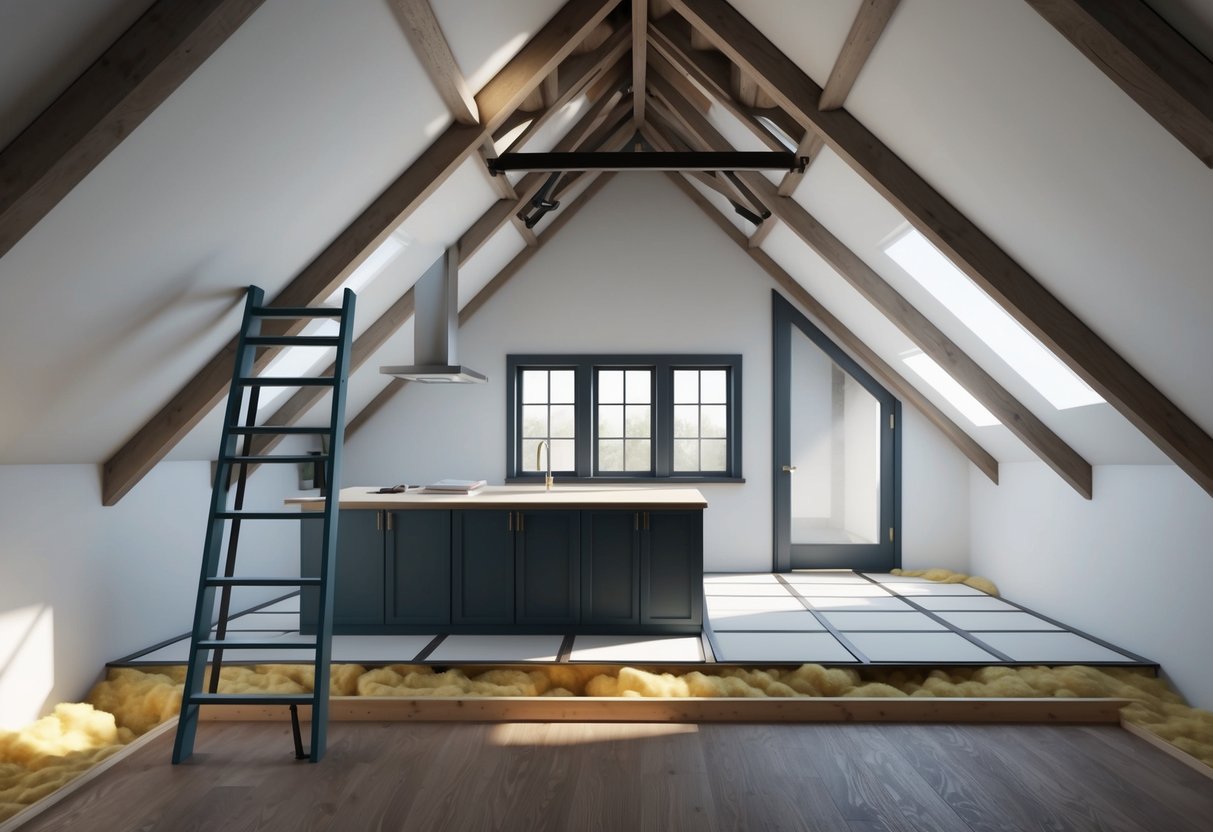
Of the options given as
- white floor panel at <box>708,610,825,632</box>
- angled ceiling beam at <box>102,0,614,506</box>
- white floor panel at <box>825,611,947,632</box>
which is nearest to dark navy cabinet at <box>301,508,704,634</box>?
white floor panel at <box>708,610,825,632</box>

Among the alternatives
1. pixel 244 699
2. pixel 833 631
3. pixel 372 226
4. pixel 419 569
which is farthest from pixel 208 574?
pixel 833 631

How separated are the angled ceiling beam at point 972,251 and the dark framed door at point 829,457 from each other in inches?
123

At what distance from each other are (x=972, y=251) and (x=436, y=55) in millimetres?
2546

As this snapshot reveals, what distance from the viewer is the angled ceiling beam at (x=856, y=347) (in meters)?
6.52

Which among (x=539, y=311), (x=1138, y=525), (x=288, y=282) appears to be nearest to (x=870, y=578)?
(x=1138, y=525)

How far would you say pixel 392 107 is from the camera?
12.4 ft

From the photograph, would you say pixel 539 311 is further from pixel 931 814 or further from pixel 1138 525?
pixel 931 814

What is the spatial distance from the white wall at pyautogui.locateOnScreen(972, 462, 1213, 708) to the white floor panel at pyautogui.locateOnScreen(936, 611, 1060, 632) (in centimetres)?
16

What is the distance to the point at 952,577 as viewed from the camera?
6.75 metres

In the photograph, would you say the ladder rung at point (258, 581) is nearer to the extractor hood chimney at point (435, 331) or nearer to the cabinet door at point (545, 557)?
the cabinet door at point (545, 557)

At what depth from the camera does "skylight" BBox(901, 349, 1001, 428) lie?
6023 millimetres

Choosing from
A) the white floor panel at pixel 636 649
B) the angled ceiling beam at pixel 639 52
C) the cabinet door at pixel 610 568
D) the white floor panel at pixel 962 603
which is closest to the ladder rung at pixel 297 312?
the cabinet door at pixel 610 568

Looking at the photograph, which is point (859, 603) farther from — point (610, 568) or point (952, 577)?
point (610, 568)

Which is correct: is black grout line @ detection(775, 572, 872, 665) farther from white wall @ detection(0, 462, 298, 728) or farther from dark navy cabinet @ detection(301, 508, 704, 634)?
white wall @ detection(0, 462, 298, 728)
